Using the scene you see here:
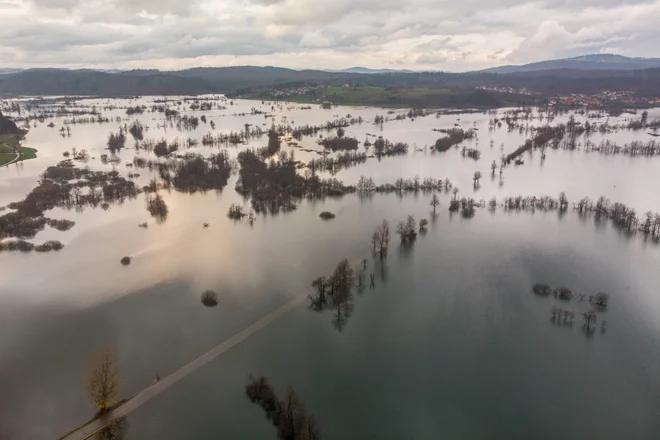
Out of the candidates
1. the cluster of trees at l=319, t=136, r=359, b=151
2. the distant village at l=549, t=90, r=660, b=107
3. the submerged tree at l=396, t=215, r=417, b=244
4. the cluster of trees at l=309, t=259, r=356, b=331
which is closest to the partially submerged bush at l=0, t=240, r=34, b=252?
the cluster of trees at l=309, t=259, r=356, b=331

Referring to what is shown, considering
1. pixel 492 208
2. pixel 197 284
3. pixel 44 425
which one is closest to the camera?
pixel 44 425

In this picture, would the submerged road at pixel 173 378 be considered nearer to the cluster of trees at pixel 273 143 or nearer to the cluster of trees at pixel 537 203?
the cluster of trees at pixel 537 203

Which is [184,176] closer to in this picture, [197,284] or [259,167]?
[259,167]

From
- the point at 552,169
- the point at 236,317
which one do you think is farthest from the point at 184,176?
the point at 552,169

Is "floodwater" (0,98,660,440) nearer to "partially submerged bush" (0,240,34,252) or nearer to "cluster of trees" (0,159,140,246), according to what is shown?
"partially submerged bush" (0,240,34,252)

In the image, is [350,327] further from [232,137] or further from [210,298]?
[232,137]

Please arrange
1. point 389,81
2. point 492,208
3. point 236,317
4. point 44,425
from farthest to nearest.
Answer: point 389,81
point 492,208
point 236,317
point 44,425
